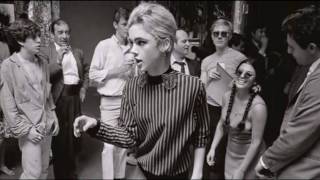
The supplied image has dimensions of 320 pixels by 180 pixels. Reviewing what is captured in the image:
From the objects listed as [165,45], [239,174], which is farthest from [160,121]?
[239,174]

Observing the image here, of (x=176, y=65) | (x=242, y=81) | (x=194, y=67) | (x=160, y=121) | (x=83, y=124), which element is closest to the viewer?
(x=83, y=124)

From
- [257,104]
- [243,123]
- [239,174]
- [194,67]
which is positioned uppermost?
[194,67]

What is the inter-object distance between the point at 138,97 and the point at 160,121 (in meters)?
0.12

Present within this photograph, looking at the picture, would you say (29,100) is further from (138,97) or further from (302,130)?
(302,130)

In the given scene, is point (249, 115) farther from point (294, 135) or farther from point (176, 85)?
point (176, 85)

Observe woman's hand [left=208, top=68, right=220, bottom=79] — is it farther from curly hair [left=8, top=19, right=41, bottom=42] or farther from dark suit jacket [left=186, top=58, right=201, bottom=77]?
curly hair [left=8, top=19, right=41, bottom=42]

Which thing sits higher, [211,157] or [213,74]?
[213,74]

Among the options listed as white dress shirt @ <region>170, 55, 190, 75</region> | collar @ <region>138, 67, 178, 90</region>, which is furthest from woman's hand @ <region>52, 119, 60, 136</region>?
white dress shirt @ <region>170, 55, 190, 75</region>

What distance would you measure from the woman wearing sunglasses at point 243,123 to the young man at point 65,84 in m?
0.79

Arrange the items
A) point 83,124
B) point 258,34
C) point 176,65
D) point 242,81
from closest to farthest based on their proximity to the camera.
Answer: point 83,124 → point 176,65 → point 242,81 → point 258,34

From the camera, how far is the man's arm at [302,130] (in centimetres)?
132

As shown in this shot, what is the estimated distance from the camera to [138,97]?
133 cm

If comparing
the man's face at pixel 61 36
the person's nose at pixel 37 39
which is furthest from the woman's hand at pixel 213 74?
the person's nose at pixel 37 39

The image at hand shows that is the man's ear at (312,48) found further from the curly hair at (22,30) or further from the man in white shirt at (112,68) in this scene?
the curly hair at (22,30)
